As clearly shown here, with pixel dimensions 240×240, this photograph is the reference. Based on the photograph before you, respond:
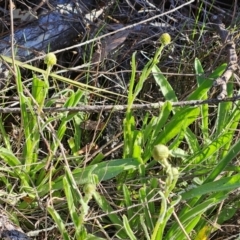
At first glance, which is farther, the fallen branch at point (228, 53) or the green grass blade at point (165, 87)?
the green grass blade at point (165, 87)

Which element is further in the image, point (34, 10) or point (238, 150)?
point (34, 10)

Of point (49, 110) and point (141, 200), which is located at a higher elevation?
point (49, 110)

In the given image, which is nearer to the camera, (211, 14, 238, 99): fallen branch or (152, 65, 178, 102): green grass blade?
(211, 14, 238, 99): fallen branch

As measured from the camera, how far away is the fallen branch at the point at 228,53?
1.34 m

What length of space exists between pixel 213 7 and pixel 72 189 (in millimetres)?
1094

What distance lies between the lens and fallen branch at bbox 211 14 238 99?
1339 mm

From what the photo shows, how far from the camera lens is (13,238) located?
1.16m

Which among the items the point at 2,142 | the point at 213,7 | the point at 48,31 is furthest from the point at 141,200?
the point at 213,7

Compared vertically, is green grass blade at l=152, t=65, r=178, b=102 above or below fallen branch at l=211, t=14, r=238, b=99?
below

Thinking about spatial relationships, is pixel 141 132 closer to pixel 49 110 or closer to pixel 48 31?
pixel 49 110

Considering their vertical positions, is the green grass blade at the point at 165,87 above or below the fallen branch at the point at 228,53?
below

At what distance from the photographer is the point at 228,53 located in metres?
1.58

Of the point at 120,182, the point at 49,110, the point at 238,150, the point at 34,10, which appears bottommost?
the point at 120,182

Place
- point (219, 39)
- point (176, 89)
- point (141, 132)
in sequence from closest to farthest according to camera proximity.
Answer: point (141, 132)
point (176, 89)
point (219, 39)
